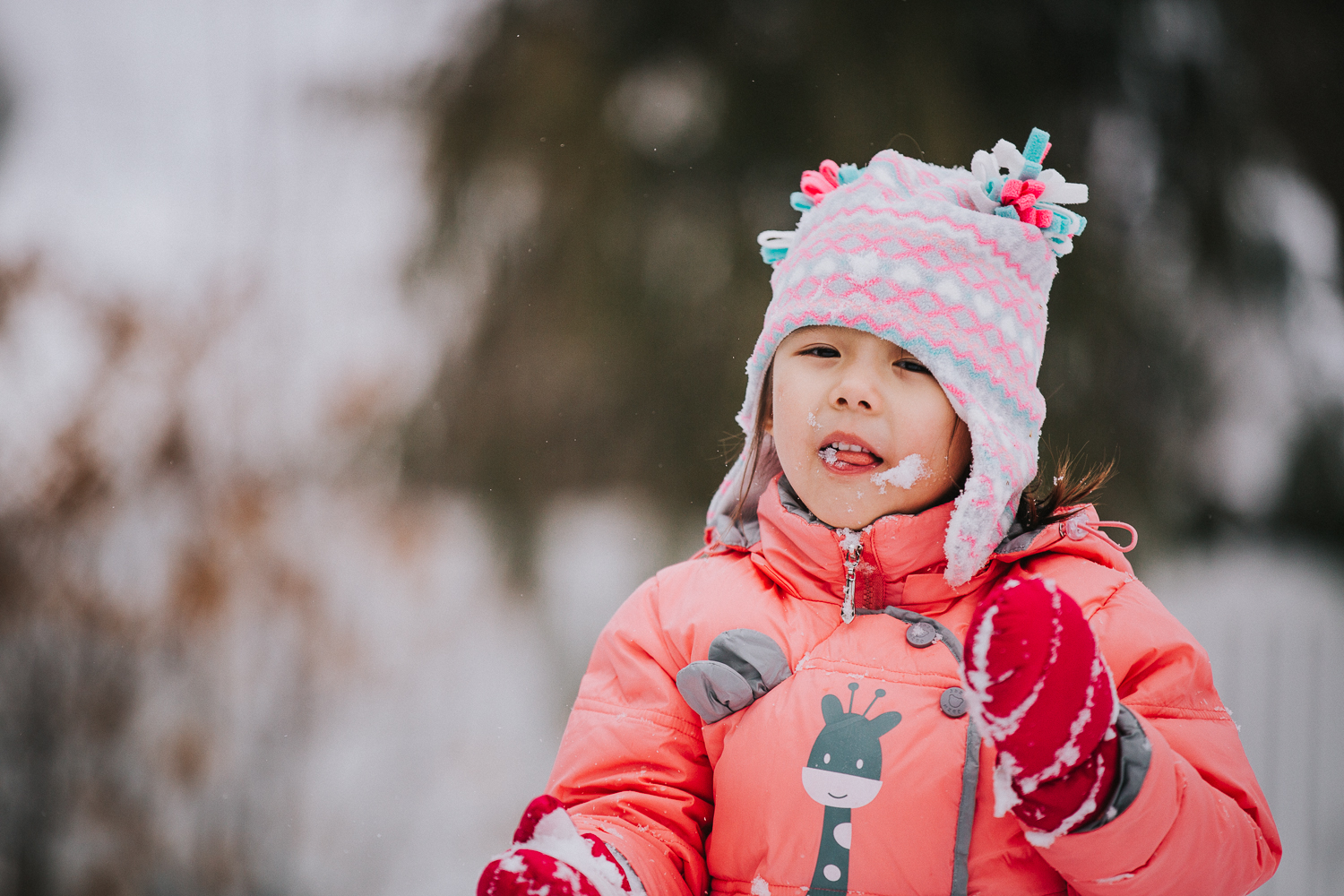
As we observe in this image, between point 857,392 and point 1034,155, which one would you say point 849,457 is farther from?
point 1034,155

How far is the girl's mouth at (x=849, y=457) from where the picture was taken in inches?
34.6

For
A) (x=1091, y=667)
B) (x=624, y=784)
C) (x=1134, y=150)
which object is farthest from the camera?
(x=1134, y=150)

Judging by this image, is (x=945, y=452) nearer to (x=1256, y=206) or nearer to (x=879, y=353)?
(x=879, y=353)

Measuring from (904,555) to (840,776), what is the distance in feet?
0.70

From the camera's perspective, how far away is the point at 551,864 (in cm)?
67

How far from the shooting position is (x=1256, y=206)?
162 cm

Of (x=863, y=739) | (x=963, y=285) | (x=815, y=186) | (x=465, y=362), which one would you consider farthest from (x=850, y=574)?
(x=465, y=362)

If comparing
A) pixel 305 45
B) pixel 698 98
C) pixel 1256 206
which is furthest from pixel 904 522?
pixel 305 45

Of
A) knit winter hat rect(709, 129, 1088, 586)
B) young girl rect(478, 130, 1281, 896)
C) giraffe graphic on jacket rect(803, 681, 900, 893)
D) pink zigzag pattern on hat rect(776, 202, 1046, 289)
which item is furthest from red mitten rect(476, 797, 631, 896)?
pink zigzag pattern on hat rect(776, 202, 1046, 289)

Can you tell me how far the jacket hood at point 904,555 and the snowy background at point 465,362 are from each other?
74cm

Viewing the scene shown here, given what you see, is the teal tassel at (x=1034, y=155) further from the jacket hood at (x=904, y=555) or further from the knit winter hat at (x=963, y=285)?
the jacket hood at (x=904, y=555)

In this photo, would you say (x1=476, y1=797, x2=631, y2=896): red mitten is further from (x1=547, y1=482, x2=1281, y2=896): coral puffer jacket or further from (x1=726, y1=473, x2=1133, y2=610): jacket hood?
(x1=726, y1=473, x2=1133, y2=610): jacket hood

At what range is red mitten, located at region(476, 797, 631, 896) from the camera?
0.66m

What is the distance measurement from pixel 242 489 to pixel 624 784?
1.12 m
